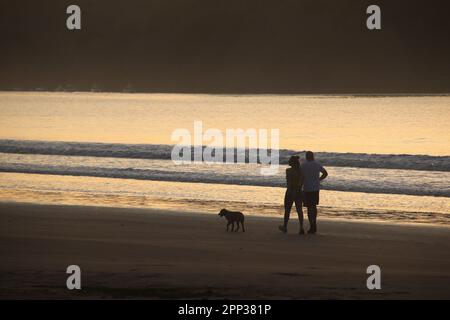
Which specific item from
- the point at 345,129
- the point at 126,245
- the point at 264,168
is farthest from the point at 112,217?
the point at 345,129

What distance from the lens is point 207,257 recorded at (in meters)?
18.0

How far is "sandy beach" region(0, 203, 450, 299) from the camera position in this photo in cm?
1488

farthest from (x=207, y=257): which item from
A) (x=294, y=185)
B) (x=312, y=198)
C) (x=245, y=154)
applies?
(x=245, y=154)

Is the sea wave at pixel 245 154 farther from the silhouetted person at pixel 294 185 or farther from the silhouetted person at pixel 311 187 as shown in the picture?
the silhouetted person at pixel 294 185

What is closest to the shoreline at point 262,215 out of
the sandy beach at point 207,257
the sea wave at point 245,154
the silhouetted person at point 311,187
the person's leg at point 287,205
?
the sandy beach at point 207,257

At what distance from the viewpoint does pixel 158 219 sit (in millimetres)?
23797

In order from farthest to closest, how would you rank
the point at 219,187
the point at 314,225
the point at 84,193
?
1. the point at 219,187
2. the point at 84,193
3. the point at 314,225

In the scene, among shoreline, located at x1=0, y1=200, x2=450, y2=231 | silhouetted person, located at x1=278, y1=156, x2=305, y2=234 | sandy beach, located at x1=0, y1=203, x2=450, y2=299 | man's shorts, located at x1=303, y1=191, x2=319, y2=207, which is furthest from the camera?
shoreline, located at x1=0, y1=200, x2=450, y2=231

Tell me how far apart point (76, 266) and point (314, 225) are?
6521mm

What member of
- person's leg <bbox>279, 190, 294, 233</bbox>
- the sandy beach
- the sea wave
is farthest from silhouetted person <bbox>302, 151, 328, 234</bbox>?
the sea wave

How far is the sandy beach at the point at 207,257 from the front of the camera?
48.8 ft

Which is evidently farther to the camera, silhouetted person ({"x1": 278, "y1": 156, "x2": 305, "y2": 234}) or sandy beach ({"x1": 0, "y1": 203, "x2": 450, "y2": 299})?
silhouetted person ({"x1": 278, "y1": 156, "x2": 305, "y2": 234})

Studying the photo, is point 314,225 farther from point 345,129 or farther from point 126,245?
point 345,129

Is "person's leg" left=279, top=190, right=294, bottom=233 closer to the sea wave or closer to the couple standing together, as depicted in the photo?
the couple standing together
